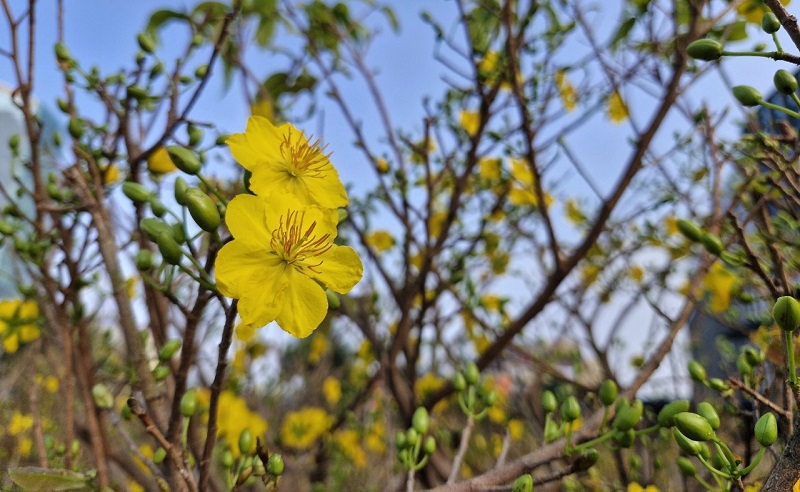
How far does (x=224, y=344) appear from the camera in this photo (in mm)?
603

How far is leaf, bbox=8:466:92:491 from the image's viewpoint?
64 cm

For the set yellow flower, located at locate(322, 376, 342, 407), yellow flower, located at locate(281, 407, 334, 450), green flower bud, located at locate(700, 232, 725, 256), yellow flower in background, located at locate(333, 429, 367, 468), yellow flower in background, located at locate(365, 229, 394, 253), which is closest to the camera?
green flower bud, located at locate(700, 232, 725, 256)

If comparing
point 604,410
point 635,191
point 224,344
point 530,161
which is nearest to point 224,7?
point 530,161

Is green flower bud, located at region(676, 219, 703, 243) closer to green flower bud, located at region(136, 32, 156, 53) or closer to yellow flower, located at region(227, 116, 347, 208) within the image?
yellow flower, located at region(227, 116, 347, 208)

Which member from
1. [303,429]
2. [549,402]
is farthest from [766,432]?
[303,429]

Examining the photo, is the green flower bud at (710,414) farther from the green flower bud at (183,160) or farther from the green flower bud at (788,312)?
the green flower bud at (183,160)

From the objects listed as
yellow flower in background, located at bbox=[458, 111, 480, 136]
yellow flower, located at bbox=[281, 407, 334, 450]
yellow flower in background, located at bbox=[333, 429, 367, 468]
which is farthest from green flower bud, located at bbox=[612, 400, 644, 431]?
yellow flower in background, located at bbox=[333, 429, 367, 468]

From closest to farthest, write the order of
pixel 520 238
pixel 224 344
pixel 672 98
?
pixel 224 344 → pixel 672 98 → pixel 520 238

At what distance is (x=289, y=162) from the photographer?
28.7 inches

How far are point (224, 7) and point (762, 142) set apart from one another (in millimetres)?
1485

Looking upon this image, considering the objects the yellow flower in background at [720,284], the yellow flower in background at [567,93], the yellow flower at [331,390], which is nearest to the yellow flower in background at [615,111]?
the yellow flower in background at [567,93]

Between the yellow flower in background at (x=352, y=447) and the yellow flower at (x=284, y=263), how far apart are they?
253 centimetres

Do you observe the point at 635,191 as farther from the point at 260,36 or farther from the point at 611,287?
the point at 260,36

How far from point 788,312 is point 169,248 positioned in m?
0.63
